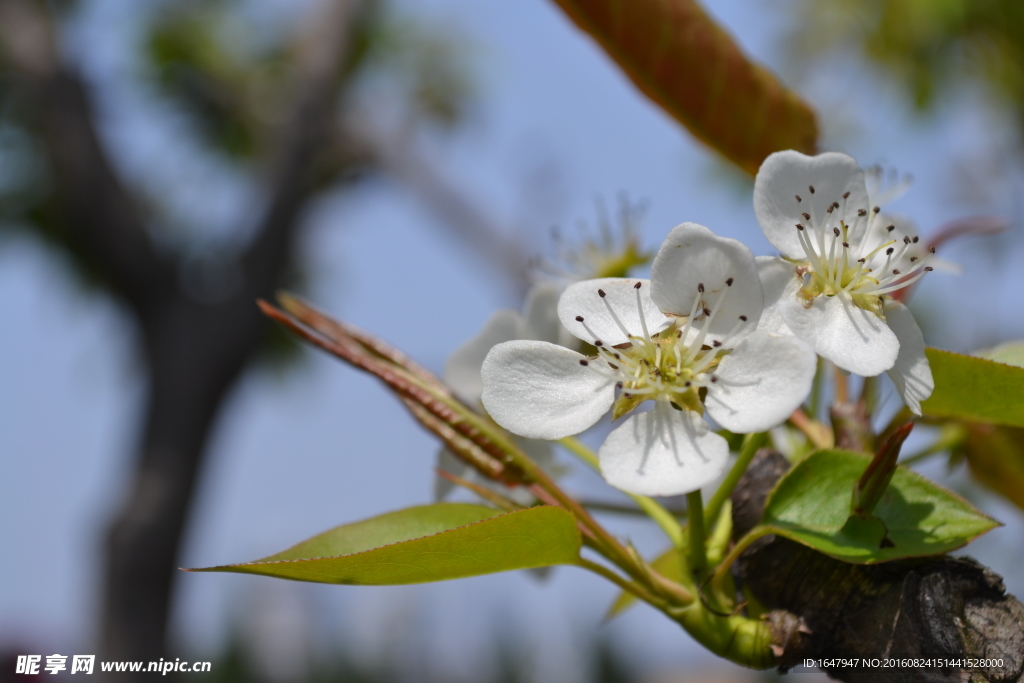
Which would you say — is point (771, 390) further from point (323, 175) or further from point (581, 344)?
point (323, 175)

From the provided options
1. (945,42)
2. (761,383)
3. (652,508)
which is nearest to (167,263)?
(945,42)

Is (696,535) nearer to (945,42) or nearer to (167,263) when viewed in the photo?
(945,42)

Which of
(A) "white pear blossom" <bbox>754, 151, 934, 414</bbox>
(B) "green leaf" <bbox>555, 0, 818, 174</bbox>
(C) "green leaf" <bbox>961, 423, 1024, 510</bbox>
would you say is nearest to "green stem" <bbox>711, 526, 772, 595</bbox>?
(A) "white pear blossom" <bbox>754, 151, 934, 414</bbox>

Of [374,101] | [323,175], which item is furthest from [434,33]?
[323,175]

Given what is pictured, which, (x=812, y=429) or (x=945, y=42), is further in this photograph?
(x=945, y=42)

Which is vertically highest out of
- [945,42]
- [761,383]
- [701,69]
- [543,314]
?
[945,42]
